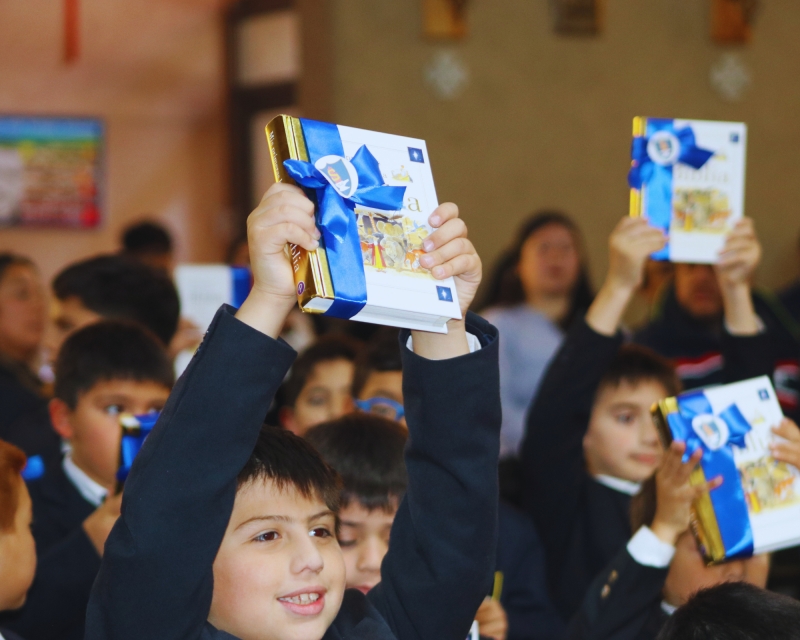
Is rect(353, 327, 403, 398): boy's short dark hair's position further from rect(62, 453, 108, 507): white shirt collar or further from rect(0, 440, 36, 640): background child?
rect(0, 440, 36, 640): background child

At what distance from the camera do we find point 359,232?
1.31 m

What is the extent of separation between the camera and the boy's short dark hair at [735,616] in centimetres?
130

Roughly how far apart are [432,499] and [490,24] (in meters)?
4.15

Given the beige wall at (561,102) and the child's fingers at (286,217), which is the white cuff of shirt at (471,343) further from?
the beige wall at (561,102)

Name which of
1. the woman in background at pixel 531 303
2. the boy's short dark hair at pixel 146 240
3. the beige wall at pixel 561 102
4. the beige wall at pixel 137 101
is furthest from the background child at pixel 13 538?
the beige wall at pixel 137 101

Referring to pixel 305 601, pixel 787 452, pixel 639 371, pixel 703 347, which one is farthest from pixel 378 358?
pixel 703 347

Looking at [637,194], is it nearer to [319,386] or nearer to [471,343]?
[319,386]

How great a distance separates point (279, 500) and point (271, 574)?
105 millimetres

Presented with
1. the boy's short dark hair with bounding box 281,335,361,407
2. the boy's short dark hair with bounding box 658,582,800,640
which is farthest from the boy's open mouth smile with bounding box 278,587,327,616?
the boy's short dark hair with bounding box 281,335,361,407

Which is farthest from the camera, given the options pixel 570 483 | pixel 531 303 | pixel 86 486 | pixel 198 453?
pixel 531 303

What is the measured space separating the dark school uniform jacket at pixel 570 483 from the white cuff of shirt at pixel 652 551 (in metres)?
0.55

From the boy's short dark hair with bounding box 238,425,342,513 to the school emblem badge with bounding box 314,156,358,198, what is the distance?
401 mm

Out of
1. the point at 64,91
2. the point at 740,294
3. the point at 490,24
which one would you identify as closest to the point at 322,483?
the point at 740,294

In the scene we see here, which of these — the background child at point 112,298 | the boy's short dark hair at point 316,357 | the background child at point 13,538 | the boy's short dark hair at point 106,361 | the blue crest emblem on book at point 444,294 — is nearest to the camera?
the blue crest emblem on book at point 444,294
